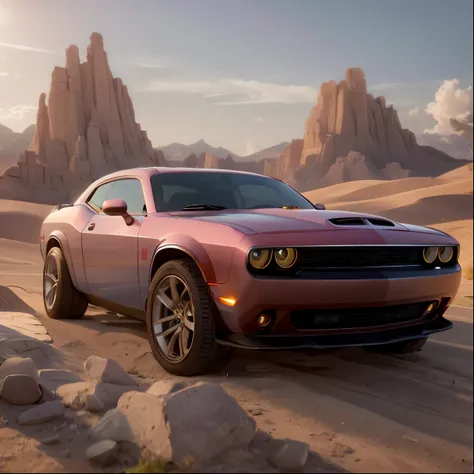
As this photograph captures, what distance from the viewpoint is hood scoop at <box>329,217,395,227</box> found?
384cm

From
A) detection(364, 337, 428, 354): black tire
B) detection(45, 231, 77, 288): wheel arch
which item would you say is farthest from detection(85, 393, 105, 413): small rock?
detection(45, 231, 77, 288): wheel arch

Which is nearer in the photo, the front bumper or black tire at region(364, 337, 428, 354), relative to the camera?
the front bumper

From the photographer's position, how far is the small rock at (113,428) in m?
2.48

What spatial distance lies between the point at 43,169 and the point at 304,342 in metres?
66.9

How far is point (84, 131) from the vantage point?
77.3m

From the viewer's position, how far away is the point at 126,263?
4586 millimetres

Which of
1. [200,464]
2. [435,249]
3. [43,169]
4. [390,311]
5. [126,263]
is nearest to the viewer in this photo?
[200,464]

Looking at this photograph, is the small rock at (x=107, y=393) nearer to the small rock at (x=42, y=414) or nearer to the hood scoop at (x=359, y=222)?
the small rock at (x=42, y=414)

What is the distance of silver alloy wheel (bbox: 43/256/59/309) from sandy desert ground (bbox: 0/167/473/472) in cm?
20

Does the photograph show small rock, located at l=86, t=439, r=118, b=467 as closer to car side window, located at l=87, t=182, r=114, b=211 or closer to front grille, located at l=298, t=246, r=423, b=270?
front grille, located at l=298, t=246, r=423, b=270

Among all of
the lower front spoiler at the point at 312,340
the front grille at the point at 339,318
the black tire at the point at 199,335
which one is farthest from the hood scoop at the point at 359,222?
the black tire at the point at 199,335

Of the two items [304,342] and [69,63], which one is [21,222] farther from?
[69,63]

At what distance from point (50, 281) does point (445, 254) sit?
12.8ft

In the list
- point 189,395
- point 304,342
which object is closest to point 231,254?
point 304,342
